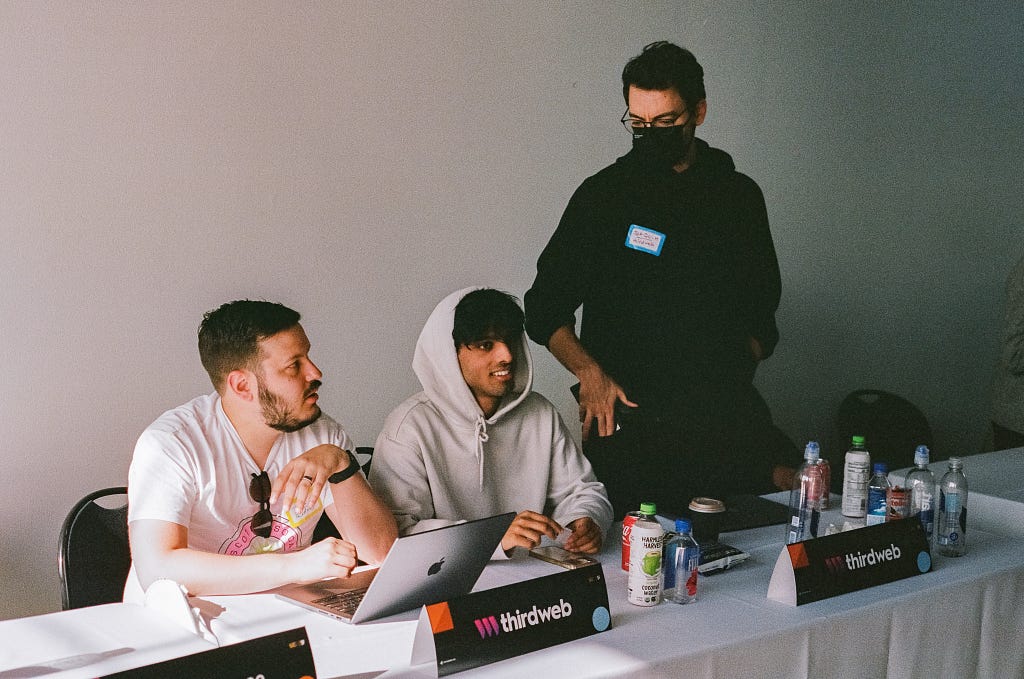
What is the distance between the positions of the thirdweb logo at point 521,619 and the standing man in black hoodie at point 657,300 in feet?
4.34

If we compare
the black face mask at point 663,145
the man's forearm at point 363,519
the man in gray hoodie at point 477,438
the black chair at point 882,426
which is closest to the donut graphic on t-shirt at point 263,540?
the man's forearm at point 363,519

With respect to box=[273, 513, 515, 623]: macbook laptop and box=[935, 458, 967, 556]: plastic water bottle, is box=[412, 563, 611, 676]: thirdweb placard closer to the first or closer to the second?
box=[273, 513, 515, 623]: macbook laptop

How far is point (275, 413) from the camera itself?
219cm

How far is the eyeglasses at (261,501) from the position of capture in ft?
7.01

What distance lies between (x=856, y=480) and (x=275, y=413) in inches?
54.4

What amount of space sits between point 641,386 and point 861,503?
0.87 m

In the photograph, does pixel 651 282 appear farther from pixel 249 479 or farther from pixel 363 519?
pixel 249 479

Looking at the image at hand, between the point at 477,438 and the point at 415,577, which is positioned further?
the point at 477,438

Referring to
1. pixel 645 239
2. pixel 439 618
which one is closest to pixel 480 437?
pixel 645 239

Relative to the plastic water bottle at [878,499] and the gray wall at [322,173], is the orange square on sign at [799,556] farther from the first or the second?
the gray wall at [322,173]

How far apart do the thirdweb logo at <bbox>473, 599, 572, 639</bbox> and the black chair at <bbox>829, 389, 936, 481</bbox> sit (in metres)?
2.34

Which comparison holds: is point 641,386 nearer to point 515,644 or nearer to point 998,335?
point 515,644

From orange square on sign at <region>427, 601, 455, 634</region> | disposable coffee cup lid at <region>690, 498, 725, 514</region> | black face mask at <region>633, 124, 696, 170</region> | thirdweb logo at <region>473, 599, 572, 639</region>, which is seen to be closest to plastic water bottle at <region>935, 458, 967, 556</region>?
disposable coffee cup lid at <region>690, 498, 725, 514</region>

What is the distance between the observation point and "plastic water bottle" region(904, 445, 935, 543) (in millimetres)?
2066
